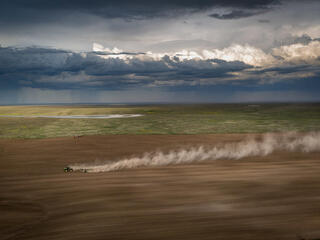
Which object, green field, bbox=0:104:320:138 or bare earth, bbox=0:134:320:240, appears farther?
green field, bbox=0:104:320:138

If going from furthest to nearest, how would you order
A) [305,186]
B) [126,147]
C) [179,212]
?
[126,147] < [305,186] < [179,212]

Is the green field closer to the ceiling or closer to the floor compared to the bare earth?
closer to the floor

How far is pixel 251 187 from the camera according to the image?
7.28m

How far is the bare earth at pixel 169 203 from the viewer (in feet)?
16.2

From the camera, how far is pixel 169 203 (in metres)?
6.30

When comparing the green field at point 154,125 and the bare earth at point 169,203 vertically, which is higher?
the bare earth at point 169,203

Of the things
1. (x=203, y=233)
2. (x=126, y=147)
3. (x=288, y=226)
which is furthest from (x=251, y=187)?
(x=126, y=147)

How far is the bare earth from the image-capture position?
4.94 m

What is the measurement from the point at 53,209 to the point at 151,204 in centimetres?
199

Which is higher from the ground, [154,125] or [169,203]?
[169,203]

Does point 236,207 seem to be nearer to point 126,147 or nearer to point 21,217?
point 21,217

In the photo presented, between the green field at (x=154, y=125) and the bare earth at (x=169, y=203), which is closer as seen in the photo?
the bare earth at (x=169, y=203)

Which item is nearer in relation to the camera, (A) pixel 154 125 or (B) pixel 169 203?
(B) pixel 169 203

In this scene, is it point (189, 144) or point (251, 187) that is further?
point (189, 144)
